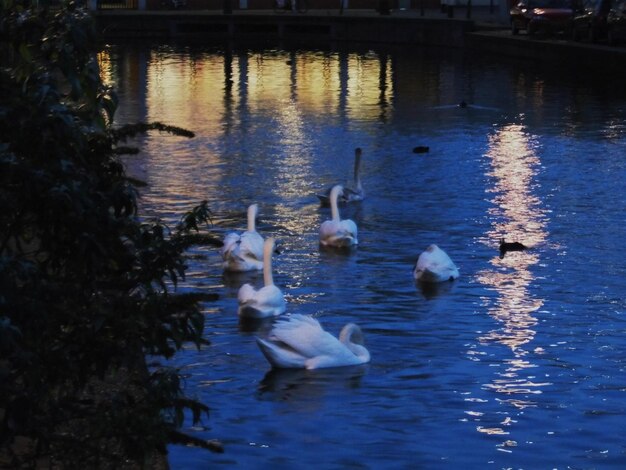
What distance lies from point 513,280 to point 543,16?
33213 millimetres

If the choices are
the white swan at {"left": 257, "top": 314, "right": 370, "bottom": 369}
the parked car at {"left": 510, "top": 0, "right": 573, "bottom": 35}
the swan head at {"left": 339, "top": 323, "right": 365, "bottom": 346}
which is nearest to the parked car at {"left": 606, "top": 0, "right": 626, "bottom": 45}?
the parked car at {"left": 510, "top": 0, "right": 573, "bottom": 35}

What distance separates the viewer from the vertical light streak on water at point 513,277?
9.21 metres

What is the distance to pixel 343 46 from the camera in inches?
1998

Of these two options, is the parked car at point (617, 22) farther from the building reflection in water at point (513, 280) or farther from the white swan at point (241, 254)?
the white swan at point (241, 254)

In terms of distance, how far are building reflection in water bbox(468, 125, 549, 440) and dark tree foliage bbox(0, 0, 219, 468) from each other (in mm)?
4249

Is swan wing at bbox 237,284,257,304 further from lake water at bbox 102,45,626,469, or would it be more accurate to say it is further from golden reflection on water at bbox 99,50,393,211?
golden reflection on water at bbox 99,50,393,211

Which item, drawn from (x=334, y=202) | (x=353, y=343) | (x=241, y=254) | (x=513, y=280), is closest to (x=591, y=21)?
(x=334, y=202)

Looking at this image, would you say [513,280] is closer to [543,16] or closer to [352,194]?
[352,194]

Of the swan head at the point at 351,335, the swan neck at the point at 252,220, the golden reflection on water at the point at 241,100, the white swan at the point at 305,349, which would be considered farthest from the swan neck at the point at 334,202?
the white swan at the point at 305,349

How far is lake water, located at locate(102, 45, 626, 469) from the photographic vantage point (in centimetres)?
823

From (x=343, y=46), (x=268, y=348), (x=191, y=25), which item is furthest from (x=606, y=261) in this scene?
(x=191, y=25)

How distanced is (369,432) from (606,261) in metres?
5.40

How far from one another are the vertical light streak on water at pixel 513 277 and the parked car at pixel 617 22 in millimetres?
17352

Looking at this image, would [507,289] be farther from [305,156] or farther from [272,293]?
[305,156]
